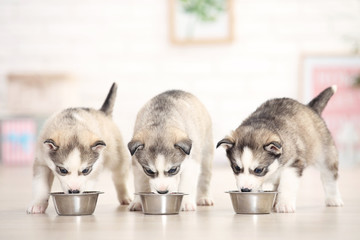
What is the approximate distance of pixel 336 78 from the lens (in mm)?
7602

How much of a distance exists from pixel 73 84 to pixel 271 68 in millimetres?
2177

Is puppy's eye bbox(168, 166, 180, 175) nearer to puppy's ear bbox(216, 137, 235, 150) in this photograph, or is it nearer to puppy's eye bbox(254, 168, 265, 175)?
puppy's ear bbox(216, 137, 235, 150)

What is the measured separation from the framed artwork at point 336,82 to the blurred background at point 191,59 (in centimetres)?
1

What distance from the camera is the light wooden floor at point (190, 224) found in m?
2.52

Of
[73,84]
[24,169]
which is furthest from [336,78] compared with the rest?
[24,169]

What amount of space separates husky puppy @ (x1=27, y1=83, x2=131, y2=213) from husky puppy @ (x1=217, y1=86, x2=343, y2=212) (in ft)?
2.12

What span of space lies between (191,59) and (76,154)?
4.53 metres

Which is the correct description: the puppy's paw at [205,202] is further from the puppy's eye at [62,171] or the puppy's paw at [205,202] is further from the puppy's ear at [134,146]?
the puppy's eye at [62,171]

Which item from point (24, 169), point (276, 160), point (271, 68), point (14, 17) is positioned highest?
point (14, 17)

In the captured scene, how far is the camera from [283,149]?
11.0 ft

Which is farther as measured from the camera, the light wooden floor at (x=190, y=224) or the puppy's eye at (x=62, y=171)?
the puppy's eye at (x=62, y=171)

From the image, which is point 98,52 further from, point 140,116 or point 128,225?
point 128,225

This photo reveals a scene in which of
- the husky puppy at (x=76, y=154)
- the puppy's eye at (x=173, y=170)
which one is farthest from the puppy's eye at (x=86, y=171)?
the puppy's eye at (x=173, y=170)

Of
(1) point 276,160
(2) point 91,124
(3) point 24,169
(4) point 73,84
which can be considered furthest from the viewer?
(4) point 73,84
